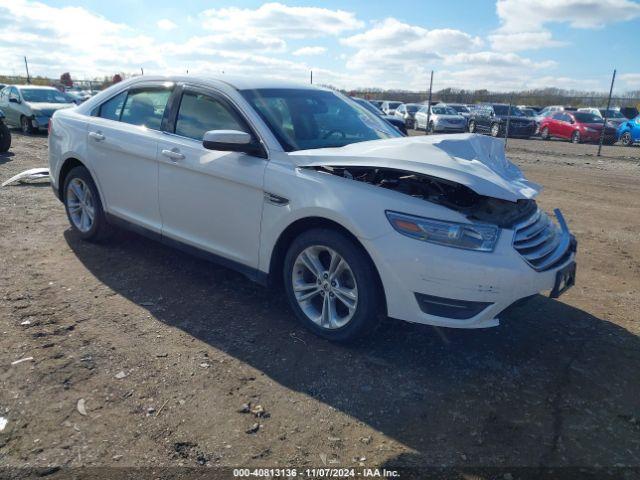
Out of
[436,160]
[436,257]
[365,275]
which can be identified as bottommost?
[365,275]

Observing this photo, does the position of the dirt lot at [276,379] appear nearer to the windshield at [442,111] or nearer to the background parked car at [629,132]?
the background parked car at [629,132]

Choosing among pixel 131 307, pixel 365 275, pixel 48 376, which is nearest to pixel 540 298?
pixel 365 275

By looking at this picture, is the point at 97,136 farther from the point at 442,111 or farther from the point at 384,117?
the point at 442,111

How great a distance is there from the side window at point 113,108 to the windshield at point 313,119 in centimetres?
162

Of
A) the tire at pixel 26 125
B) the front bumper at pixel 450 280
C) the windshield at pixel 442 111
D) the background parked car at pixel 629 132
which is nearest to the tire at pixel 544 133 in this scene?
the background parked car at pixel 629 132

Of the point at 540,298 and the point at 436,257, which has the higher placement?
the point at 436,257

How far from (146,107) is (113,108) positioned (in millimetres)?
554

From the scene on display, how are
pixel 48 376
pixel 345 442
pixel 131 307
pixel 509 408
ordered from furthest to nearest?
pixel 131 307, pixel 48 376, pixel 509 408, pixel 345 442

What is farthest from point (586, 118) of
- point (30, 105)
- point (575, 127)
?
point (30, 105)

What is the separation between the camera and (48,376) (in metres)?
3.00

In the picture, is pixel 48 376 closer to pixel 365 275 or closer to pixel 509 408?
pixel 365 275

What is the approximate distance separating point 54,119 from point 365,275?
164 inches

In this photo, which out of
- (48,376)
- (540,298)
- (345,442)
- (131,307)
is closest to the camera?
(345,442)

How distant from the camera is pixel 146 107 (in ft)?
14.9
